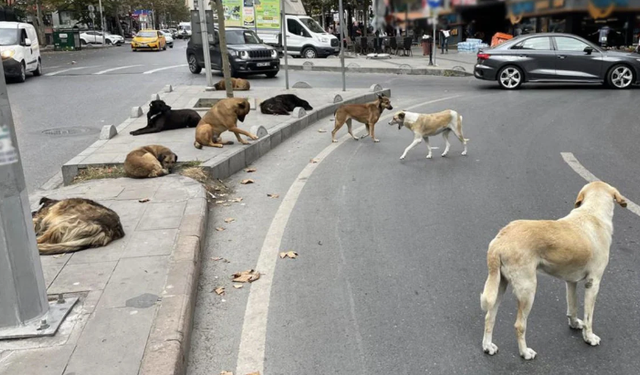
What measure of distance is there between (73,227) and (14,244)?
143cm

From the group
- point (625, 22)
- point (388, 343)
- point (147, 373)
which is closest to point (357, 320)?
point (388, 343)

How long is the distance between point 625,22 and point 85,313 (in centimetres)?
331

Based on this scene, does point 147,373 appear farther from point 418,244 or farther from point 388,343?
point 418,244

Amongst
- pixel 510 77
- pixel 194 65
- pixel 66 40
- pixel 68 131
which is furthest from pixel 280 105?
pixel 66 40

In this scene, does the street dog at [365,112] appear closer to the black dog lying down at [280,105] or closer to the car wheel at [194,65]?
the black dog lying down at [280,105]

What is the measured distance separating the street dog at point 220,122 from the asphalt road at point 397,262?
79 cm

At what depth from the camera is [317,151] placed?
9.23 m

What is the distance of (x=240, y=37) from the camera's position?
2170 cm

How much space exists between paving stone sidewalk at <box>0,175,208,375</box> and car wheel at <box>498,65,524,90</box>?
42.1 feet

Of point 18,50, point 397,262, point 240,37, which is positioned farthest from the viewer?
point 240,37

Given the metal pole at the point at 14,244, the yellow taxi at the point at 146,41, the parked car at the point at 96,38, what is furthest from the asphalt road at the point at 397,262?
the parked car at the point at 96,38

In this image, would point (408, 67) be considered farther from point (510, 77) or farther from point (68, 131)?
point (68, 131)

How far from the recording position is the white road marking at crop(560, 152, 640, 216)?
597cm

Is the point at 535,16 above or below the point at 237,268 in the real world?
Result: above
